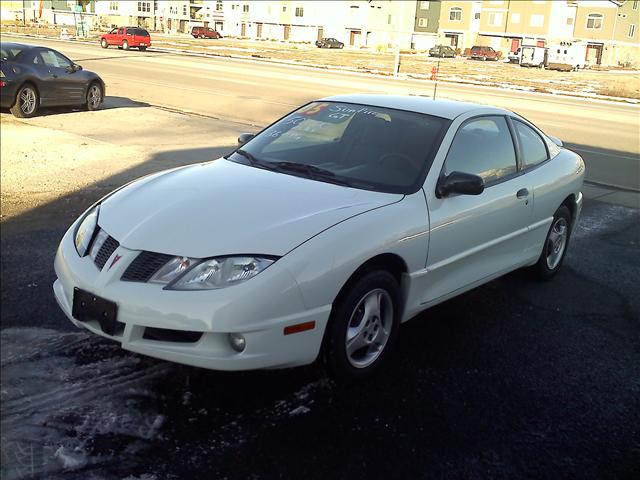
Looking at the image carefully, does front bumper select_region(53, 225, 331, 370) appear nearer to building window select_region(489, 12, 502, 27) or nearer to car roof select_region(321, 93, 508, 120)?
car roof select_region(321, 93, 508, 120)

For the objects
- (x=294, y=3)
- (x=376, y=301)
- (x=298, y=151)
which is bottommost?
(x=376, y=301)

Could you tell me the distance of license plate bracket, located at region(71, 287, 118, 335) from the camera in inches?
137

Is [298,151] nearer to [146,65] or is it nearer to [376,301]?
[376,301]

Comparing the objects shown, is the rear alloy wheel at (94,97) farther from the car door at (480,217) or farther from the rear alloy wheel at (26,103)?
the car door at (480,217)

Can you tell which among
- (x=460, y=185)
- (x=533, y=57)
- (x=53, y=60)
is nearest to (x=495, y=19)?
(x=533, y=57)

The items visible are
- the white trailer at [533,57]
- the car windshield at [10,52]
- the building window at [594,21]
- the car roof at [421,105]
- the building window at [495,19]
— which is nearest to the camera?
the car roof at [421,105]

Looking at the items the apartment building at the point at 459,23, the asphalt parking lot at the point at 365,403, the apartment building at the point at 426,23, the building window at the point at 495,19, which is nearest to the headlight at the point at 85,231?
the asphalt parking lot at the point at 365,403

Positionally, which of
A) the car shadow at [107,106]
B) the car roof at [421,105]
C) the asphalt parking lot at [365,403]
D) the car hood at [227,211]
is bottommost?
the asphalt parking lot at [365,403]

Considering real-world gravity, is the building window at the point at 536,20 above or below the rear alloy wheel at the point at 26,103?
above

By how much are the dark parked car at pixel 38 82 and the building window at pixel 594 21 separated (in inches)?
3443

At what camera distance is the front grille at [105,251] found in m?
3.69

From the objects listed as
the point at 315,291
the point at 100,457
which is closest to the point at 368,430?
the point at 315,291

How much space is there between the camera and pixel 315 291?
11.5 ft

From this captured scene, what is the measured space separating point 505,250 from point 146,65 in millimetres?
30827
